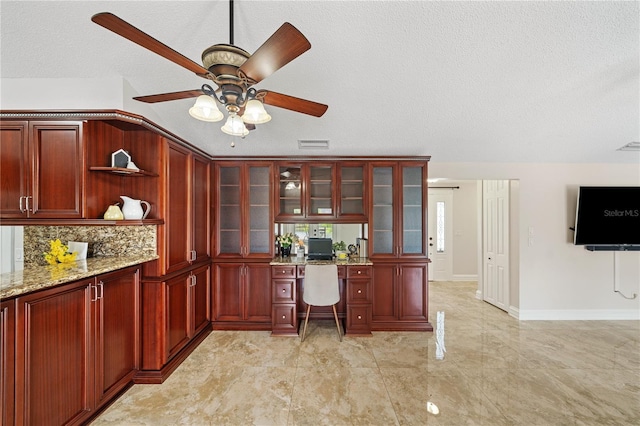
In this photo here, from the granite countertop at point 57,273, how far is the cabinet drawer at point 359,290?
2.29 metres

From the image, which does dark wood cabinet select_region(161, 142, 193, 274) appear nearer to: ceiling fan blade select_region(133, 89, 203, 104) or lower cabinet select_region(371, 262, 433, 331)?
ceiling fan blade select_region(133, 89, 203, 104)

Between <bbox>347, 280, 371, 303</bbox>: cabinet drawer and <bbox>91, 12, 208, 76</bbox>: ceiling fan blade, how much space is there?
2.89 metres

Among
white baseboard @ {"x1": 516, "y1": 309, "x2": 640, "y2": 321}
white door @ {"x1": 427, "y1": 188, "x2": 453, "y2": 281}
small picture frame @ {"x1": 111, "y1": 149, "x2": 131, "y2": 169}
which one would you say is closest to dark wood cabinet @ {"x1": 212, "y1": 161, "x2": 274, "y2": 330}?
small picture frame @ {"x1": 111, "y1": 149, "x2": 131, "y2": 169}

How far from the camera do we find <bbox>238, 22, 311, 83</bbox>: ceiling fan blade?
3.58ft

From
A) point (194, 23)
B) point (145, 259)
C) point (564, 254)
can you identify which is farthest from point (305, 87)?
point (564, 254)

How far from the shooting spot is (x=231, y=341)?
3289 mm

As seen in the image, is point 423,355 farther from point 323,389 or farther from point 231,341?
point 231,341

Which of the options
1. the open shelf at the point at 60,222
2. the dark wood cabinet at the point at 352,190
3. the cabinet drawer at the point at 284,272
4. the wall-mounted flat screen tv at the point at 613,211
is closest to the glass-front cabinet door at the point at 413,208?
the dark wood cabinet at the point at 352,190

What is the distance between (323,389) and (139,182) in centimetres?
262

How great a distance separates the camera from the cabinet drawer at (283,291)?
11.3 ft

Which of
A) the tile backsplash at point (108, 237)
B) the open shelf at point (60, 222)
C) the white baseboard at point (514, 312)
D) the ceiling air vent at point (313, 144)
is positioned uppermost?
the ceiling air vent at point (313, 144)

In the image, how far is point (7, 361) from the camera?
148 cm

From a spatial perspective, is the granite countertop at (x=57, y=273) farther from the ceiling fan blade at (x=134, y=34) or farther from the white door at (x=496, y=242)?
the white door at (x=496, y=242)

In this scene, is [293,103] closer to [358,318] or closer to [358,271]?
[358,271]
